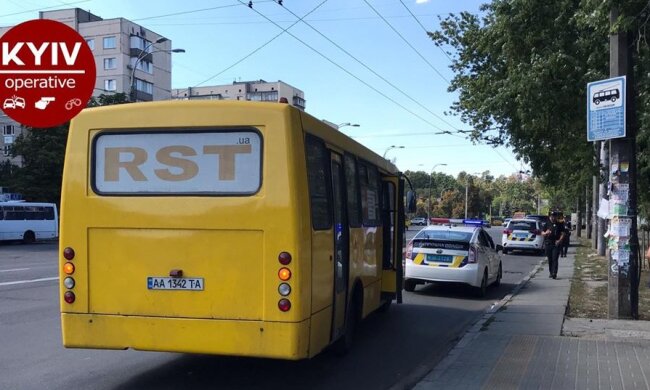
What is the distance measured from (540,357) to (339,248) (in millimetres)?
2672

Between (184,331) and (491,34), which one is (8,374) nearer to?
(184,331)

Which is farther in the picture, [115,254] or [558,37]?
[558,37]

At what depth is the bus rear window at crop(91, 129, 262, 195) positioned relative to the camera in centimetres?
557

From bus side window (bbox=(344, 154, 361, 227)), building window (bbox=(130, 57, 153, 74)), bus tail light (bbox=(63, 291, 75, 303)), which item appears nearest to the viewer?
bus tail light (bbox=(63, 291, 75, 303))

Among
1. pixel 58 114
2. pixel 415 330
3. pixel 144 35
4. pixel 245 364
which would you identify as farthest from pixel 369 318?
pixel 144 35

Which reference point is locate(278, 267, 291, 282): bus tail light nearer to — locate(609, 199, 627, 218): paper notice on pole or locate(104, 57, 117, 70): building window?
locate(609, 199, 627, 218): paper notice on pole

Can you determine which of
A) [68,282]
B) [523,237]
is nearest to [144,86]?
[523,237]

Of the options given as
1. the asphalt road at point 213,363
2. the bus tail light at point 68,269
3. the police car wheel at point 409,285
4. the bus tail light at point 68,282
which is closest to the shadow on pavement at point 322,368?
the asphalt road at point 213,363

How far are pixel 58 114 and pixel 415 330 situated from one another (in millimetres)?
8629

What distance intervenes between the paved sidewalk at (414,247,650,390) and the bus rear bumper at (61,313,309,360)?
153 cm

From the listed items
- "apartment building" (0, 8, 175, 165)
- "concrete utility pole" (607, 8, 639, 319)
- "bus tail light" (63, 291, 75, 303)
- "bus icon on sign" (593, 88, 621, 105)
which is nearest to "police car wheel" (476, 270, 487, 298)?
"concrete utility pole" (607, 8, 639, 319)

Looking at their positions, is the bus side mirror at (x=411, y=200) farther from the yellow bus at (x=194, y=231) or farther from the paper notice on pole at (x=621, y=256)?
the yellow bus at (x=194, y=231)

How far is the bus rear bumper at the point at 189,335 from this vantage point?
17.6 ft

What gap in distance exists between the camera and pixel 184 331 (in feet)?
18.1
